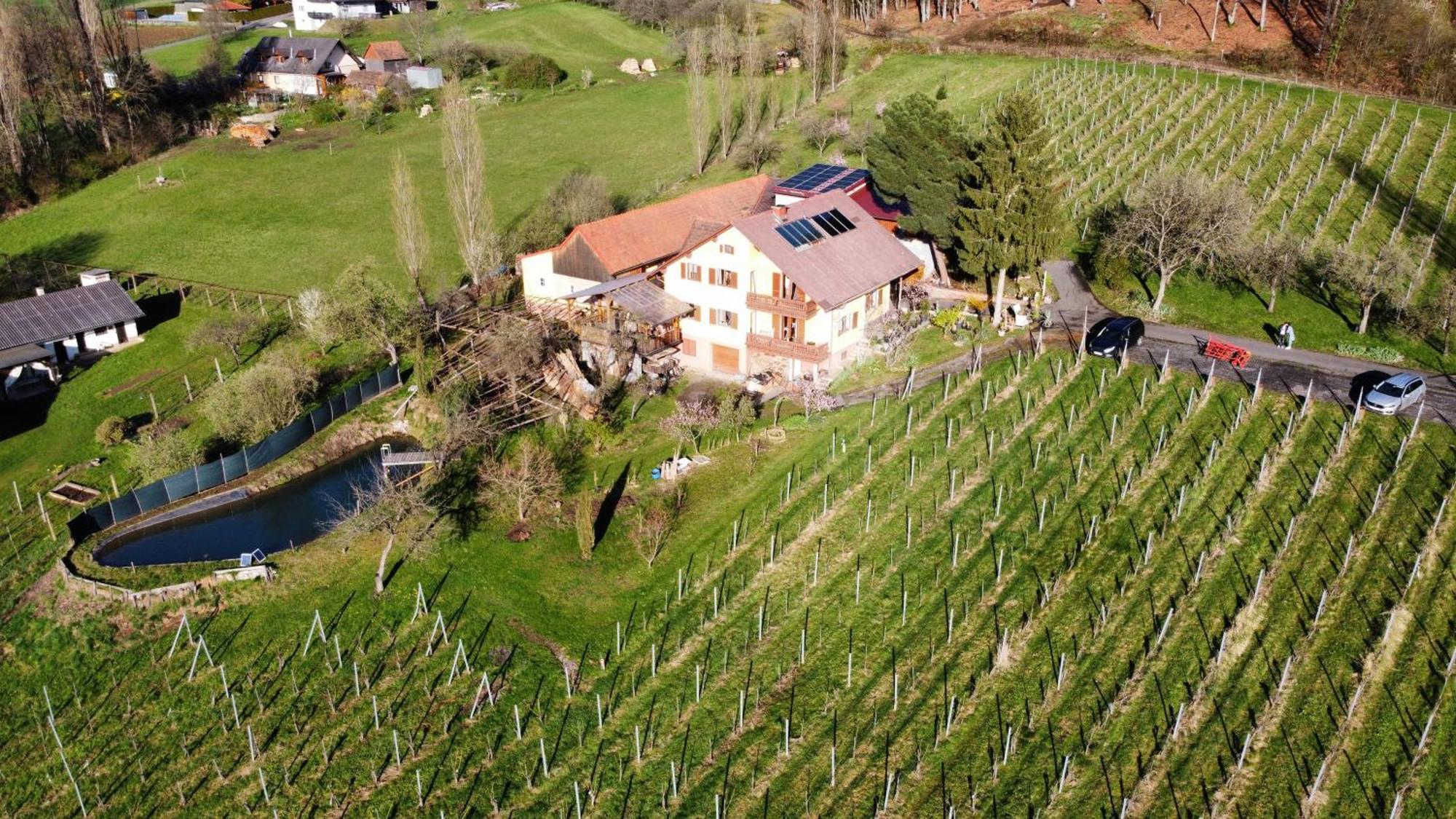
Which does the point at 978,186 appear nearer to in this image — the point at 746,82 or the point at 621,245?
the point at 621,245

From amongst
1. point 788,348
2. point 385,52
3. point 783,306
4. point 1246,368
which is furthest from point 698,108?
point 385,52

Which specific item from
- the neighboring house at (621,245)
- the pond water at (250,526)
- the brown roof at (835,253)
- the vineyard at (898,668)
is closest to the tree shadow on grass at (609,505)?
the vineyard at (898,668)

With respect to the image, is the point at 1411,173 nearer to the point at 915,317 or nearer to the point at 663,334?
the point at 915,317

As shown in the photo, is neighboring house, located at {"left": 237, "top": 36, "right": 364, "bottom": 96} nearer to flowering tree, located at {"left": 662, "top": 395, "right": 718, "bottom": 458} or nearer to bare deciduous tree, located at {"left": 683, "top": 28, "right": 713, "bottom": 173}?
bare deciduous tree, located at {"left": 683, "top": 28, "right": 713, "bottom": 173}

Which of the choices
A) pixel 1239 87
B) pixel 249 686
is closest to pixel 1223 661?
pixel 249 686

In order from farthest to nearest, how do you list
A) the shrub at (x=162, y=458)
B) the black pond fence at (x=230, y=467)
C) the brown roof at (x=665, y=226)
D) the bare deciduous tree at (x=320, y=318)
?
the brown roof at (x=665, y=226), the bare deciduous tree at (x=320, y=318), the shrub at (x=162, y=458), the black pond fence at (x=230, y=467)

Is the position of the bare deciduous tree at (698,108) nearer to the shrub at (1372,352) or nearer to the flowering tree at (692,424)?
the flowering tree at (692,424)

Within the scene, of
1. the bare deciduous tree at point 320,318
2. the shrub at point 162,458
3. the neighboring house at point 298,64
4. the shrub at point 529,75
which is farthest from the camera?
the neighboring house at point 298,64
